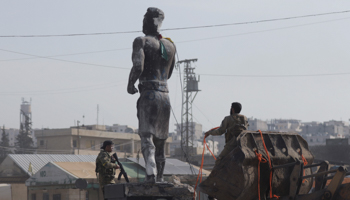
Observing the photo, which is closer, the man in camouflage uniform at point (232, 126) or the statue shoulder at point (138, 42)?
the statue shoulder at point (138, 42)

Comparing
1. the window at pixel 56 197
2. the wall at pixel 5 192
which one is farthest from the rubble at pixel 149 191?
the window at pixel 56 197

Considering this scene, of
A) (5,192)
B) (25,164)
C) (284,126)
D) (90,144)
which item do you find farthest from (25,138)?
(284,126)

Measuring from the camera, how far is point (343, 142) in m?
68.1

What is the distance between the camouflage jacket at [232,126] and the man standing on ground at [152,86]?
83 cm

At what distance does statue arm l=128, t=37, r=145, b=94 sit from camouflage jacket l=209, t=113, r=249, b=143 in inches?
55.7

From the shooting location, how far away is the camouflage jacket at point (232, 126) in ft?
27.4

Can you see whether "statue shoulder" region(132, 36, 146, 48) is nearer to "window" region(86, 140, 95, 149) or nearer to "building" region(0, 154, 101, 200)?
"building" region(0, 154, 101, 200)

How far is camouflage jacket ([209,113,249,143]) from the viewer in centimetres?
836

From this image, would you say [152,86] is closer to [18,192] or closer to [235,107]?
[235,107]

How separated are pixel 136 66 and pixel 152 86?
1.33 ft

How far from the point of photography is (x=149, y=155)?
26.2 ft

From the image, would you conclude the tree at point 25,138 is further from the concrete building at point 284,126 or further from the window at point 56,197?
the concrete building at point 284,126

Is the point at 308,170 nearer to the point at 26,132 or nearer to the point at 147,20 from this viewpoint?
the point at 147,20

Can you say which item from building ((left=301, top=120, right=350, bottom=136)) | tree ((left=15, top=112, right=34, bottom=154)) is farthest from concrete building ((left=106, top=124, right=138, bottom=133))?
building ((left=301, top=120, right=350, bottom=136))
